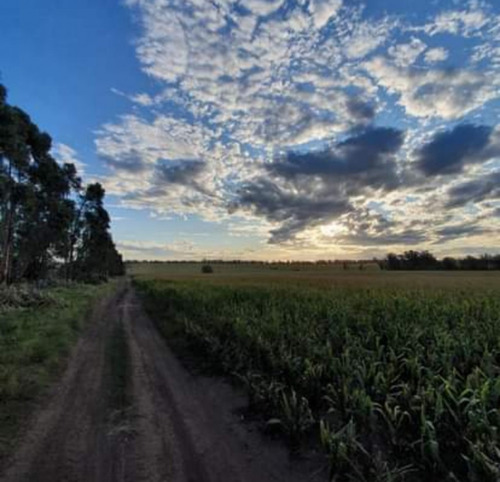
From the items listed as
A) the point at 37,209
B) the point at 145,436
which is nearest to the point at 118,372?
the point at 145,436

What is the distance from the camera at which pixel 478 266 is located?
87750mm

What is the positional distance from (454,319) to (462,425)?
6490 millimetres

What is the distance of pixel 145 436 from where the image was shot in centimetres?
553

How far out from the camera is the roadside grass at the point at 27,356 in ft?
20.6

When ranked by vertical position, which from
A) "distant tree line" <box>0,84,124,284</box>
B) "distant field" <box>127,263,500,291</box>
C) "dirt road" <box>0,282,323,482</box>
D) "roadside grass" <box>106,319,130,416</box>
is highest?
"distant tree line" <box>0,84,124,284</box>

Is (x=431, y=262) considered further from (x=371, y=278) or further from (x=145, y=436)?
(x=145, y=436)

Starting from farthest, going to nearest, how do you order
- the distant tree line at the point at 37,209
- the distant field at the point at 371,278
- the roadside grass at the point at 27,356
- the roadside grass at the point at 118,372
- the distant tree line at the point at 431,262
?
the distant tree line at the point at 431,262 → the distant field at the point at 371,278 → the distant tree line at the point at 37,209 → the roadside grass at the point at 118,372 → the roadside grass at the point at 27,356

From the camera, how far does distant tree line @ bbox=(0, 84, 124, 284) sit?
25078 millimetres

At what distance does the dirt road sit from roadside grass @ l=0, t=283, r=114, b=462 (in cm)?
32

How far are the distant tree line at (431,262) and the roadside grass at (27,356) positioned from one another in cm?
9210

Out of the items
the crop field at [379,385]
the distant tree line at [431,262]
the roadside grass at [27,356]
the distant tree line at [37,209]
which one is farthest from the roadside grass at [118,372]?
the distant tree line at [431,262]

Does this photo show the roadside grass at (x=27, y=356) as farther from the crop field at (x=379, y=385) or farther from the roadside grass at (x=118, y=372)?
the crop field at (x=379, y=385)

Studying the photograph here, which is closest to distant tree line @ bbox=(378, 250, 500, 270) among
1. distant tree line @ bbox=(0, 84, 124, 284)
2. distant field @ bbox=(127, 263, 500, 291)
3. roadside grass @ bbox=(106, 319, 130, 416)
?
distant field @ bbox=(127, 263, 500, 291)

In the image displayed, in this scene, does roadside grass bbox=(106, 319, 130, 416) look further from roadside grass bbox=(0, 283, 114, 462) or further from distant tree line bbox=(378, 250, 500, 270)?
distant tree line bbox=(378, 250, 500, 270)
